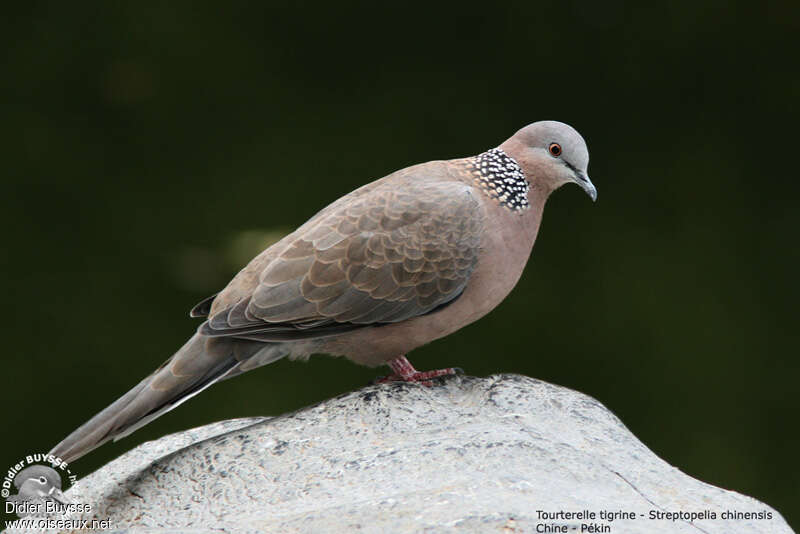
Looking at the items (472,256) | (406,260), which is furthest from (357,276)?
(472,256)

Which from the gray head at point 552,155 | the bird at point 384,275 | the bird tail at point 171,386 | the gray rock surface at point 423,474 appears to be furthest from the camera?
the gray head at point 552,155

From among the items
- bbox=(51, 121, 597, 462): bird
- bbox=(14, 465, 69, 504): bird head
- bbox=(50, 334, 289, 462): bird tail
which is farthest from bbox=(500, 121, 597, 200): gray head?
bbox=(14, 465, 69, 504): bird head

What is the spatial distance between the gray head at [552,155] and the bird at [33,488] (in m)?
2.11

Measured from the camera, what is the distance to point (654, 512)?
118 inches

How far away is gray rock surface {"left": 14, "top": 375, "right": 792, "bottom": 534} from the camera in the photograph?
9.48 ft

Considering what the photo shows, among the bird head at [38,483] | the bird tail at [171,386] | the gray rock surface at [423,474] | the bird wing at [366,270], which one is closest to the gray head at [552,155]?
the bird wing at [366,270]

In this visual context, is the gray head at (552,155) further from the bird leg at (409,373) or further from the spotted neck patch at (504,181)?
the bird leg at (409,373)

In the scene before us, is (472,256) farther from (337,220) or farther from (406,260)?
(337,220)

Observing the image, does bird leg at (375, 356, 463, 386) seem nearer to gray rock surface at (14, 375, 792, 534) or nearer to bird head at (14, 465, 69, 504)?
gray rock surface at (14, 375, 792, 534)

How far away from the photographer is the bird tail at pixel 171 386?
346 centimetres

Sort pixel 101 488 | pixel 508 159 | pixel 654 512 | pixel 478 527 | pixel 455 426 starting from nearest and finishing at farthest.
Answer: pixel 478 527 → pixel 654 512 → pixel 455 426 → pixel 101 488 → pixel 508 159

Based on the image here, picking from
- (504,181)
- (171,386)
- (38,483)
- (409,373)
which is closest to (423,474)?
(409,373)

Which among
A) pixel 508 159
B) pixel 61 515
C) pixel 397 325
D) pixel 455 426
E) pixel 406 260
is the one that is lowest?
pixel 61 515

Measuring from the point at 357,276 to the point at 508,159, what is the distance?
2.59 ft
